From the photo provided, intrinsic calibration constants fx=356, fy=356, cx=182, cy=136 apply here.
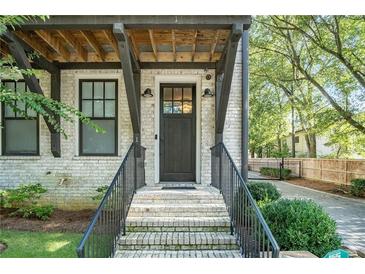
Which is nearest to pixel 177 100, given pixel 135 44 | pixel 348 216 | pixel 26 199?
pixel 135 44

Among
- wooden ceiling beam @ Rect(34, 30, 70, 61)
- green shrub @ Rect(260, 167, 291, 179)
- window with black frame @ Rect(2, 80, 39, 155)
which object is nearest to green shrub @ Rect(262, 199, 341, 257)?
wooden ceiling beam @ Rect(34, 30, 70, 61)

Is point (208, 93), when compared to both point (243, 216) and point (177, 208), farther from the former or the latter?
point (243, 216)

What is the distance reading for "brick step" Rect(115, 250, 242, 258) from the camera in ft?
13.8

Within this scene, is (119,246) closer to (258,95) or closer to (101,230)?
(101,230)

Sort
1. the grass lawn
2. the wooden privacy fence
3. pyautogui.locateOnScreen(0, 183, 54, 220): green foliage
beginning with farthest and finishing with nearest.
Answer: the wooden privacy fence, pyautogui.locateOnScreen(0, 183, 54, 220): green foliage, the grass lawn

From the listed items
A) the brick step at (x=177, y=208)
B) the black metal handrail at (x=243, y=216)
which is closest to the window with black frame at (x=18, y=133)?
the brick step at (x=177, y=208)

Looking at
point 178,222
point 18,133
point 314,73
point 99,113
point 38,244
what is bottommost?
point 38,244

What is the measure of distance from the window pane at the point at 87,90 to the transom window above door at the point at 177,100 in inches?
59.4

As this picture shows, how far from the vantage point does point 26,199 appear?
6602 millimetres

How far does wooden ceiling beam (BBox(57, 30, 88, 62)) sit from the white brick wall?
47cm

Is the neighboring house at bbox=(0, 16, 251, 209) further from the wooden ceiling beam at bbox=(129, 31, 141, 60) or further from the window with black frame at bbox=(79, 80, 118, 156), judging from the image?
the wooden ceiling beam at bbox=(129, 31, 141, 60)

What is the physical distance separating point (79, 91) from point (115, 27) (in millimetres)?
2844

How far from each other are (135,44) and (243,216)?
3.58 m

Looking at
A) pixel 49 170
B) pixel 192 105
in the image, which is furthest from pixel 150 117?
pixel 49 170
